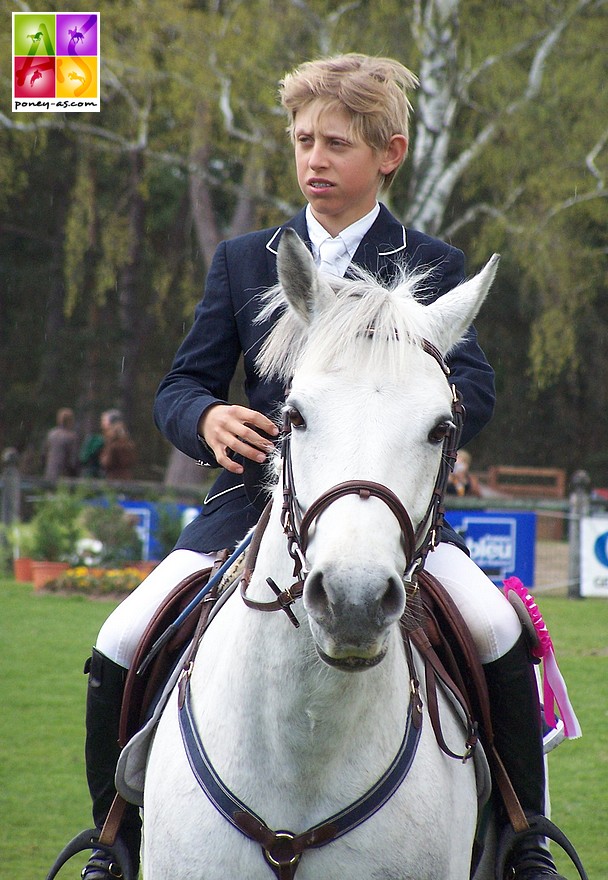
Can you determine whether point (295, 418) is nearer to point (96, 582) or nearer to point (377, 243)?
point (377, 243)

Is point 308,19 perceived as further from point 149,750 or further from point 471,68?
point 149,750

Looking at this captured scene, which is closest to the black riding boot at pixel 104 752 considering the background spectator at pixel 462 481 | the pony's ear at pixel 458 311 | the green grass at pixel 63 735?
the pony's ear at pixel 458 311

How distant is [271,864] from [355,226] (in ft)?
5.95

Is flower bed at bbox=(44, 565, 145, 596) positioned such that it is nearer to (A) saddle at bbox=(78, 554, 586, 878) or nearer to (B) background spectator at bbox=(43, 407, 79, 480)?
(B) background spectator at bbox=(43, 407, 79, 480)

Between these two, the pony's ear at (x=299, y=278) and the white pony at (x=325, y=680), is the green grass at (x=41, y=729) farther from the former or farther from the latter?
the pony's ear at (x=299, y=278)

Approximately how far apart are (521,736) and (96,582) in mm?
10963

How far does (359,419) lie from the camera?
244 cm

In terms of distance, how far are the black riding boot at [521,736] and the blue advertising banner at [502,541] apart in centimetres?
1064

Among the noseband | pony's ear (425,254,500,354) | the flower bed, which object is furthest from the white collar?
the flower bed

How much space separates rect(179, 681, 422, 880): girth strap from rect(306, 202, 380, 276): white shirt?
54.2 inches

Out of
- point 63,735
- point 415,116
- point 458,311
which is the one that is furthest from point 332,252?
point 415,116

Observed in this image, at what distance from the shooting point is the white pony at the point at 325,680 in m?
2.45

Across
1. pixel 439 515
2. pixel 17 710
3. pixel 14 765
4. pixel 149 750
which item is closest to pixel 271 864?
pixel 149 750

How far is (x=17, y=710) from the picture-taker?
8.67 m
